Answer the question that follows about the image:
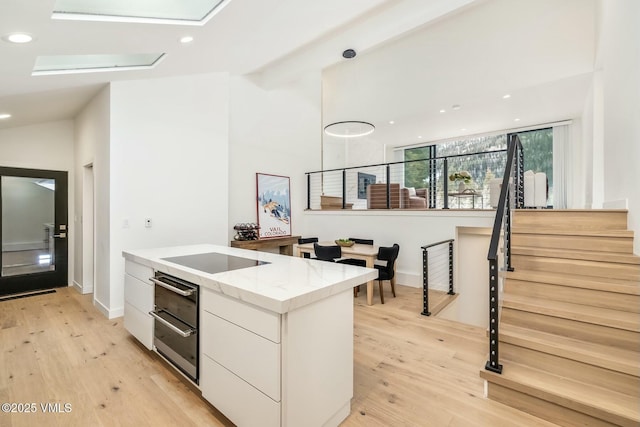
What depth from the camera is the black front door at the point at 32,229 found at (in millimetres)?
4359

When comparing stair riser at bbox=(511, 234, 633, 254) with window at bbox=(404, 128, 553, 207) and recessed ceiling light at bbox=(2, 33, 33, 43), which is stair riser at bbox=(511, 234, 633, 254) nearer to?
window at bbox=(404, 128, 553, 207)

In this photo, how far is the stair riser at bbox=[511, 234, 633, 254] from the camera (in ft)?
8.53

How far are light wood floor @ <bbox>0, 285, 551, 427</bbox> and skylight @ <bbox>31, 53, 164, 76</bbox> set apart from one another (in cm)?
257

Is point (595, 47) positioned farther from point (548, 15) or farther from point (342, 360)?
point (342, 360)

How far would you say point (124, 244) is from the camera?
3.74 metres

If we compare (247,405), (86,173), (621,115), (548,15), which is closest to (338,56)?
(548,15)

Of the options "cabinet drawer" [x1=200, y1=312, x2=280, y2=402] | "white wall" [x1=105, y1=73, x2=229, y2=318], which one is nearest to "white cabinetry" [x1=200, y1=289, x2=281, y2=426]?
"cabinet drawer" [x1=200, y1=312, x2=280, y2=402]

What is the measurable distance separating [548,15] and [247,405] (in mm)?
6105

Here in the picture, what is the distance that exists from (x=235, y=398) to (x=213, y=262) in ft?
3.40

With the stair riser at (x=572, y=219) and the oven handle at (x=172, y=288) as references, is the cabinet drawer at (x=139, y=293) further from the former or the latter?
the stair riser at (x=572, y=219)

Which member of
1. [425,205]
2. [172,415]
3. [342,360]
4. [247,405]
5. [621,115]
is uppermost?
[621,115]

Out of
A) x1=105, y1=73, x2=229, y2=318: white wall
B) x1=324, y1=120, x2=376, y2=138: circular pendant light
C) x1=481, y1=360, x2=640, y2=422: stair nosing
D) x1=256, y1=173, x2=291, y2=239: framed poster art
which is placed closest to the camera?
x1=481, y1=360, x2=640, y2=422: stair nosing

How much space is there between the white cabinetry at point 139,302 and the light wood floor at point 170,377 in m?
0.21

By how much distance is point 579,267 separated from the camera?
100 inches
